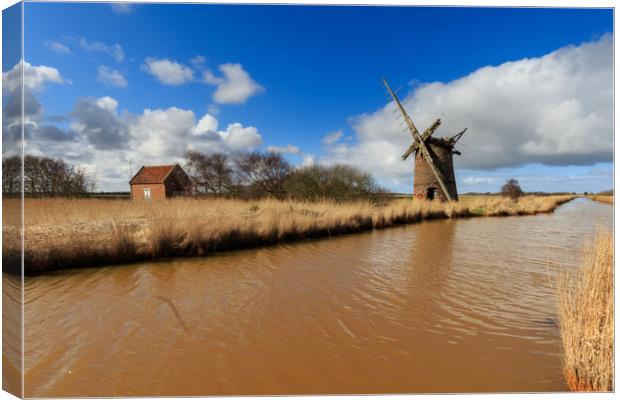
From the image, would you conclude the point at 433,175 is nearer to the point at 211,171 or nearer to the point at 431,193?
the point at 431,193

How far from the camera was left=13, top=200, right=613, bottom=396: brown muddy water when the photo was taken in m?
2.31

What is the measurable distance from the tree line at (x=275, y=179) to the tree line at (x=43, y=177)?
9180mm

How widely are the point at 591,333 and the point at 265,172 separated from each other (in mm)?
17333

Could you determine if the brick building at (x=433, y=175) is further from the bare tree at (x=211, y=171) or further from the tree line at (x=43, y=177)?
the tree line at (x=43, y=177)

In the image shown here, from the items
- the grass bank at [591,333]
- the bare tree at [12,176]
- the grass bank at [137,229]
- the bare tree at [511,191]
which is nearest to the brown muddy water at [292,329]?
the grass bank at [591,333]

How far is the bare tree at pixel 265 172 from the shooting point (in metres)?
18.0

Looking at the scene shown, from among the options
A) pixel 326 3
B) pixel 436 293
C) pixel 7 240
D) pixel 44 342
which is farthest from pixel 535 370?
pixel 44 342

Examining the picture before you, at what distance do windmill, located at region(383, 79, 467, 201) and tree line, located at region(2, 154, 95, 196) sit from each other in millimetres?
15583

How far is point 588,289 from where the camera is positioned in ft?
7.52

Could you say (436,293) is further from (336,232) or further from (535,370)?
(336,232)

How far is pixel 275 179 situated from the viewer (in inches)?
721

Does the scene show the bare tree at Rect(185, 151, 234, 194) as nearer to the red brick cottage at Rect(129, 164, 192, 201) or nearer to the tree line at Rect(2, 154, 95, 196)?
the red brick cottage at Rect(129, 164, 192, 201)

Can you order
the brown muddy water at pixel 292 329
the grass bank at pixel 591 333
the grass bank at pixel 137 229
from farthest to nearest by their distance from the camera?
the grass bank at pixel 137 229 → the brown muddy water at pixel 292 329 → the grass bank at pixel 591 333

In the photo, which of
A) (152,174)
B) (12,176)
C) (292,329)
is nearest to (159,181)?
(152,174)
